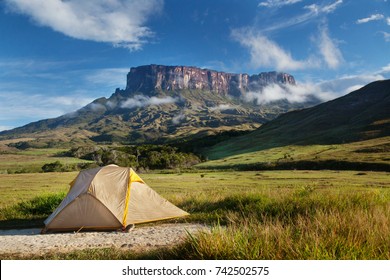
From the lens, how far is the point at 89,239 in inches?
491

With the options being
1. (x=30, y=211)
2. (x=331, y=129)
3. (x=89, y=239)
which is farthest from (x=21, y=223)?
(x=331, y=129)

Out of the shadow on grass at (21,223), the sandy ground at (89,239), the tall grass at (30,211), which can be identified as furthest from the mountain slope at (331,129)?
the sandy ground at (89,239)

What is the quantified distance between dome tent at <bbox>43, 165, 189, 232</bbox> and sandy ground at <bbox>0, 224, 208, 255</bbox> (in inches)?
25.8

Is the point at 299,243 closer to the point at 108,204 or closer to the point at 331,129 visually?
the point at 108,204

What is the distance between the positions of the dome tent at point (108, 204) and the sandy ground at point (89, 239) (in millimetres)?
655

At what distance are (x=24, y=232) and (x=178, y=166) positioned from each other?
101m

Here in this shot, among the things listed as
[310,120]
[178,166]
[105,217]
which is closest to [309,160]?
[178,166]

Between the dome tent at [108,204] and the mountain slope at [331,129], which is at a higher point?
the mountain slope at [331,129]

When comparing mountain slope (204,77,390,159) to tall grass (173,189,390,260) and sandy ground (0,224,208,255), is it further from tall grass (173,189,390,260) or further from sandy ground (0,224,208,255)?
tall grass (173,189,390,260)

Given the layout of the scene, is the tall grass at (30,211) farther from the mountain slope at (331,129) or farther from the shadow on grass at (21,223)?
the mountain slope at (331,129)

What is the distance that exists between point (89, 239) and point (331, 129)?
540ft

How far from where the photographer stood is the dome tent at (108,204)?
14430mm

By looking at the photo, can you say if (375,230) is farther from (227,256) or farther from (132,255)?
(132,255)

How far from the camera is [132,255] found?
948 cm
